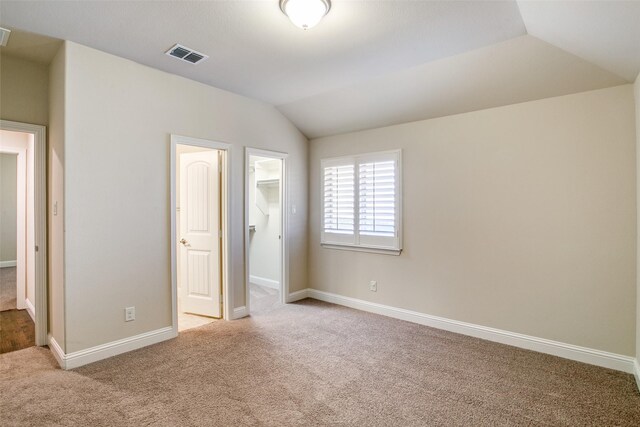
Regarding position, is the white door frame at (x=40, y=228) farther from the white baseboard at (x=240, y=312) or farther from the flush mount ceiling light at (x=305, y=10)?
the flush mount ceiling light at (x=305, y=10)

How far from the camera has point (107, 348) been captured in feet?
9.81

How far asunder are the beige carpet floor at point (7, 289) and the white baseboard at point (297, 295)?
11.9ft

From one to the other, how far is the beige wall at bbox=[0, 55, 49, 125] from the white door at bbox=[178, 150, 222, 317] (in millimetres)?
1448

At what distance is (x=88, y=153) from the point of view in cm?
288

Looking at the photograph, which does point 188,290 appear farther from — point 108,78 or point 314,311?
point 108,78

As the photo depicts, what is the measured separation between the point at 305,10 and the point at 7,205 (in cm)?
888

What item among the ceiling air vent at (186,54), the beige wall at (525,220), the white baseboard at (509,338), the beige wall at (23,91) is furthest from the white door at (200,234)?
the beige wall at (525,220)

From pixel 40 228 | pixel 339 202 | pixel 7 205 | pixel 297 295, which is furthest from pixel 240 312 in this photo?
pixel 7 205

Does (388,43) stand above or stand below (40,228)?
above

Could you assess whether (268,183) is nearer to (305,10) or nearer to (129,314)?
(129,314)

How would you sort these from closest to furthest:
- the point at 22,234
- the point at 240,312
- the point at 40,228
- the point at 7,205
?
1. the point at 40,228
2. the point at 240,312
3. the point at 22,234
4. the point at 7,205

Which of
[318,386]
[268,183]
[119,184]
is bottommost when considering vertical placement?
[318,386]

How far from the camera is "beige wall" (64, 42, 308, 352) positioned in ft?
9.23

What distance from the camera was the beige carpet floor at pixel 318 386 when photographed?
→ 2174 millimetres
